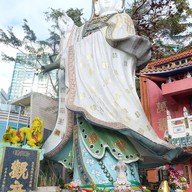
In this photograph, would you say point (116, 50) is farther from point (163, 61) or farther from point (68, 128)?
point (163, 61)

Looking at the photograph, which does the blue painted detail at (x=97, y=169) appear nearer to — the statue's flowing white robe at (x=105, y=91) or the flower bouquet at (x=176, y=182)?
the statue's flowing white robe at (x=105, y=91)

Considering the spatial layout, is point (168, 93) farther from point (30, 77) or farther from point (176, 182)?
point (30, 77)

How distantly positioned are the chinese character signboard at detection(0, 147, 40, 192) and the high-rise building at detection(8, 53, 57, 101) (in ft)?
23.8

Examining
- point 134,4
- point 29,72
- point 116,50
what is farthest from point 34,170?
point 29,72

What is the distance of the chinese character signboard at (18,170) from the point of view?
5411 mm

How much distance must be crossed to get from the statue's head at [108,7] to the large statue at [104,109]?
0.41m

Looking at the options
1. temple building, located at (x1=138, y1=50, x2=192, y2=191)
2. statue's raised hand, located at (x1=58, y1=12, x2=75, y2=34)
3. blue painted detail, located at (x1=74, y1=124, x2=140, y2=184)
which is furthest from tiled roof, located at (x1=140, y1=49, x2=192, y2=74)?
blue painted detail, located at (x1=74, y1=124, x2=140, y2=184)

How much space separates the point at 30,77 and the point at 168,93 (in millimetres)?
13032

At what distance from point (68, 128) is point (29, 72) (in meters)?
13.3

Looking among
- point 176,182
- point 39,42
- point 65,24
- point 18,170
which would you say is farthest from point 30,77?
point 176,182

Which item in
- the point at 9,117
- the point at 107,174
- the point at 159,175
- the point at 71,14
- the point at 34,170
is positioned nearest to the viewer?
the point at 107,174

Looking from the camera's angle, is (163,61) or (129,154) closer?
(129,154)

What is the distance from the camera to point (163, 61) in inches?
369

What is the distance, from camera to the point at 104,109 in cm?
579
